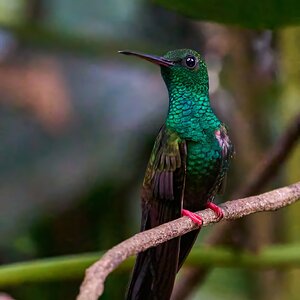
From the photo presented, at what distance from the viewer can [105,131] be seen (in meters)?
2.35

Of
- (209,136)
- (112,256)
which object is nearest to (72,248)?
(209,136)

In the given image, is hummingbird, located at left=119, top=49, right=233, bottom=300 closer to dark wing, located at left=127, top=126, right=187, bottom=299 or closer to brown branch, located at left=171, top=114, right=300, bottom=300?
dark wing, located at left=127, top=126, right=187, bottom=299

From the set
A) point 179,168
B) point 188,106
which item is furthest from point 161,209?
point 188,106

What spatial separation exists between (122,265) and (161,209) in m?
0.29

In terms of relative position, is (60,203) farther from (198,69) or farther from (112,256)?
(112,256)

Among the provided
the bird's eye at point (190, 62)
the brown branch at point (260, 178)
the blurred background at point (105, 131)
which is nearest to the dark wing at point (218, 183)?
the bird's eye at point (190, 62)

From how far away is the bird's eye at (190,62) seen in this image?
1239mm

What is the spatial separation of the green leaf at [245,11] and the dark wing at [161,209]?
0.24 metres

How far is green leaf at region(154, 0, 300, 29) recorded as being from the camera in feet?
4.25

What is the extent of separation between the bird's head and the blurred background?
25.9 inches

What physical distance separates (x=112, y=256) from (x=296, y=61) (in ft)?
4.56

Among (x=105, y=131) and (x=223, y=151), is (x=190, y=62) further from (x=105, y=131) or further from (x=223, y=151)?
(x=105, y=131)

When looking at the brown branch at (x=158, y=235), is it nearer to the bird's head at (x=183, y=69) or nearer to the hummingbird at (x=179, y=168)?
the hummingbird at (x=179, y=168)

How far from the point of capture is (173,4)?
1.33 m
